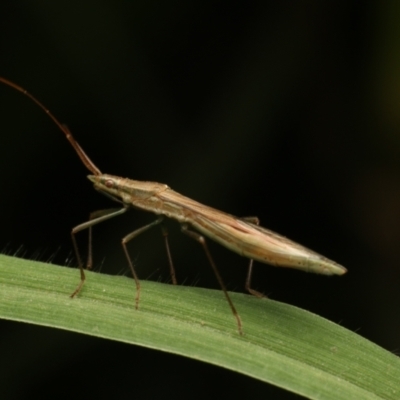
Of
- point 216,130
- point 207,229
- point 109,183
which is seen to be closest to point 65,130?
point 109,183

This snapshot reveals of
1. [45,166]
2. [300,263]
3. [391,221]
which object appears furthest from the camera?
[45,166]

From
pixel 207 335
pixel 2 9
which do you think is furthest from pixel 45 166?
pixel 207 335

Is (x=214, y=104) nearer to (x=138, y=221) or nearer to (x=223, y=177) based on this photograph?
(x=223, y=177)

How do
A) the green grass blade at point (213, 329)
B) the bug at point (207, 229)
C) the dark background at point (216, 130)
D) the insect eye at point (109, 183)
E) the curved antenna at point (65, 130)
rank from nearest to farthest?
the green grass blade at point (213, 329) → the bug at point (207, 229) → the curved antenna at point (65, 130) → the insect eye at point (109, 183) → the dark background at point (216, 130)

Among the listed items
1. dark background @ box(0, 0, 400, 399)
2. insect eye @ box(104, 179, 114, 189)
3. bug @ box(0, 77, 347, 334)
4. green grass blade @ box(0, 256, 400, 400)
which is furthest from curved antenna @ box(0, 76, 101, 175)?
dark background @ box(0, 0, 400, 399)

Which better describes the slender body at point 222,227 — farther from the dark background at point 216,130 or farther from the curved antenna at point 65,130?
the dark background at point 216,130

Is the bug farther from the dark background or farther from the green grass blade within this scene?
the dark background

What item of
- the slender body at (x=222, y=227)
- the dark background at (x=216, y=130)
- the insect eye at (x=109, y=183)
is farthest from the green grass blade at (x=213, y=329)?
the dark background at (x=216, y=130)
